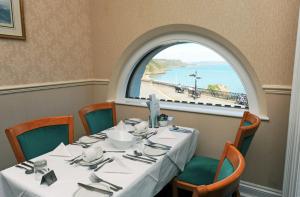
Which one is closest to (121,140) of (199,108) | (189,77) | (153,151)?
(153,151)

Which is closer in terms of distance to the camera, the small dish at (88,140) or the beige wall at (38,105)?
the small dish at (88,140)

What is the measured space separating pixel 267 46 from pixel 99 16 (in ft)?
6.29

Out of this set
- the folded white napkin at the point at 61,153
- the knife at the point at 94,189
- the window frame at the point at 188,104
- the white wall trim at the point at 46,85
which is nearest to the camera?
the knife at the point at 94,189

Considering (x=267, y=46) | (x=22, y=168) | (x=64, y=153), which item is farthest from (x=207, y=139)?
(x=22, y=168)

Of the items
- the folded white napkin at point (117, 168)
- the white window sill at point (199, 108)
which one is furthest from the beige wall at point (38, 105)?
the folded white napkin at point (117, 168)

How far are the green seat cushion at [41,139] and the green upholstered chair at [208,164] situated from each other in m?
0.97

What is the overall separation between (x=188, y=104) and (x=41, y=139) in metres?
1.55

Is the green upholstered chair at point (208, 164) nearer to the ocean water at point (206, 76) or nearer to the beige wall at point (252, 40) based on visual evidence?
the beige wall at point (252, 40)

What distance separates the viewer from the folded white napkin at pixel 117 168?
1.19 m

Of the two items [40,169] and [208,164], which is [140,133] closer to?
[208,164]

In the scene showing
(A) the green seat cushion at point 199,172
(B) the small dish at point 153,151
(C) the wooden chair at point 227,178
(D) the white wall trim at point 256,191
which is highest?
(C) the wooden chair at point 227,178

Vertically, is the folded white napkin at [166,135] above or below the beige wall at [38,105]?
below

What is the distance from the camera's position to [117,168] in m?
1.22

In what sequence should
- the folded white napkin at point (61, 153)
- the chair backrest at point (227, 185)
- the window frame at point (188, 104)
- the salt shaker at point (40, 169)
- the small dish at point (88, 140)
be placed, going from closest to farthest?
the chair backrest at point (227, 185) < the salt shaker at point (40, 169) < the folded white napkin at point (61, 153) < the small dish at point (88, 140) < the window frame at point (188, 104)
